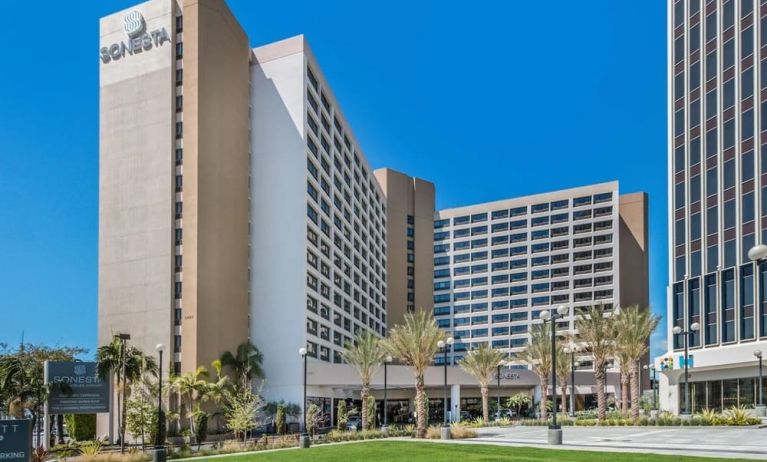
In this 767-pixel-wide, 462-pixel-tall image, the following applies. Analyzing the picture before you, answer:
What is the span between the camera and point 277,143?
7519 cm

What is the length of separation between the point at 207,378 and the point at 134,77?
29.9 m

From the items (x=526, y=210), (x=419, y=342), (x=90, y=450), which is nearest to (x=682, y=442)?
(x=419, y=342)

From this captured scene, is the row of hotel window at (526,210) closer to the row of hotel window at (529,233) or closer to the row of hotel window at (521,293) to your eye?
the row of hotel window at (529,233)

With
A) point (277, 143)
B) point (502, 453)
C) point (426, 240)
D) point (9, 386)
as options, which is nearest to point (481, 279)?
point (426, 240)

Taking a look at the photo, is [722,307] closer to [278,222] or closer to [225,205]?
[278,222]

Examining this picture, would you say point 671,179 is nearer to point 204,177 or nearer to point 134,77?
point 204,177

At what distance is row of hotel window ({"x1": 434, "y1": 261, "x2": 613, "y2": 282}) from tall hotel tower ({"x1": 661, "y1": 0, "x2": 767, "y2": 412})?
200ft

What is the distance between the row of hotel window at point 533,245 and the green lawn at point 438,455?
96188 millimetres

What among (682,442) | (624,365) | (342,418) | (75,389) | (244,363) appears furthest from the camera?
(244,363)

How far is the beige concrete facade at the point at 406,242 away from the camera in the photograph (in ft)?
408

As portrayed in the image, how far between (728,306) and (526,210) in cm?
7804

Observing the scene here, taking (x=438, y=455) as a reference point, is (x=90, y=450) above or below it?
below

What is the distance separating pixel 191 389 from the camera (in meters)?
59.2

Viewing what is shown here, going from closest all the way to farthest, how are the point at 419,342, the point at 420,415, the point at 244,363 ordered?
the point at 420,415
the point at 419,342
the point at 244,363
